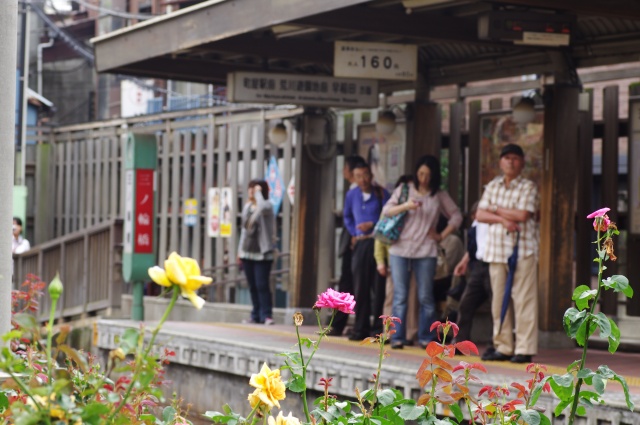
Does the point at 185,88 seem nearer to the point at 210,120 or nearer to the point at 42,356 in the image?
the point at 210,120

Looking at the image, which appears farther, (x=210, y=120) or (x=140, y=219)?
(x=210, y=120)

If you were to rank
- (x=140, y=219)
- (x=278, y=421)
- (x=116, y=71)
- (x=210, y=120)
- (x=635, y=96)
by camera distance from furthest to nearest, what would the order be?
(x=210, y=120)
(x=140, y=219)
(x=116, y=71)
(x=635, y=96)
(x=278, y=421)

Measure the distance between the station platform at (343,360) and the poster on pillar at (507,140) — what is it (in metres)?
1.73

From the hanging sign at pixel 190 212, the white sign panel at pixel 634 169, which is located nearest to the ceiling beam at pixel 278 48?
the white sign panel at pixel 634 169

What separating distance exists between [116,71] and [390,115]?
10.4 ft

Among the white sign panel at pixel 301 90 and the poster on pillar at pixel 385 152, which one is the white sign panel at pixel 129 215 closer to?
the white sign panel at pixel 301 90

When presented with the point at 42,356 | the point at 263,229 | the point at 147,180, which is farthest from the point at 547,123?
the point at 42,356

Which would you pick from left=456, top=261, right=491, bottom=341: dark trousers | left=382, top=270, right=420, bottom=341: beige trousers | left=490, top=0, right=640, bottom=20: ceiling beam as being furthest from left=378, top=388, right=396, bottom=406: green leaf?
left=382, top=270, right=420, bottom=341: beige trousers

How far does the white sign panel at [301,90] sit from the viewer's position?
14.5m

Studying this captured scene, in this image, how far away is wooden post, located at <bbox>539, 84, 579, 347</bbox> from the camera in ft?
41.0

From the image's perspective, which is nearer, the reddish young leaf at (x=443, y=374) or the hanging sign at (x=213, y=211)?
the reddish young leaf at (x=443, y=374)

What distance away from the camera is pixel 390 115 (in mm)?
14680

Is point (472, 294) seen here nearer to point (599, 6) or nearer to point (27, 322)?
point (599, 6)

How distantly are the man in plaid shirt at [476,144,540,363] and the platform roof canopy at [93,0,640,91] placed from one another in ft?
3.88
